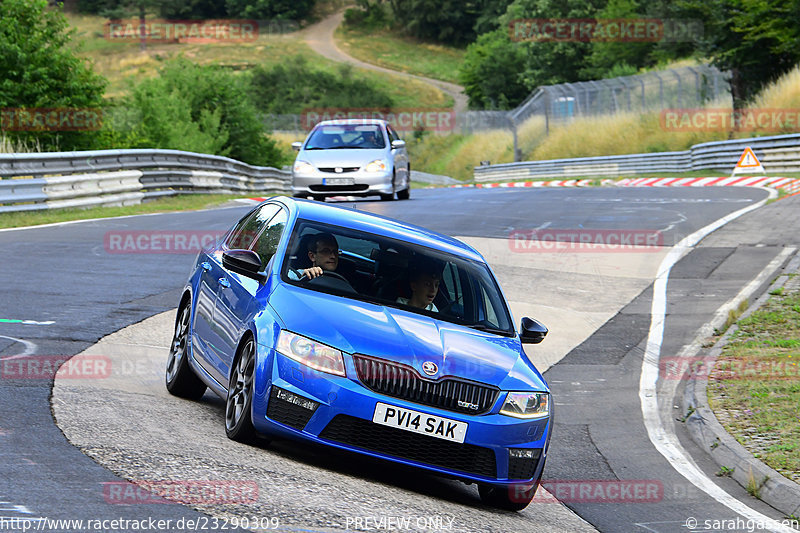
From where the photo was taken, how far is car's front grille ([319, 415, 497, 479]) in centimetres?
635

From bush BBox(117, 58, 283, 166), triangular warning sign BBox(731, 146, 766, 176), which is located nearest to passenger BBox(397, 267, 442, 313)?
bush BBox(117, 58, 283, 166)

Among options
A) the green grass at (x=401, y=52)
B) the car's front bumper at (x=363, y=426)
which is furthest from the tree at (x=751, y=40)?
the green grass at (x=401, y=52)

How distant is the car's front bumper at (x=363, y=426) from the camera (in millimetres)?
6324

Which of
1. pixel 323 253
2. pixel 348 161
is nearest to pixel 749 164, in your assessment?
pixel 348 161

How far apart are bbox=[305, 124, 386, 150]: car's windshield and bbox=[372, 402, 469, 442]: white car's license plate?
58.1ft

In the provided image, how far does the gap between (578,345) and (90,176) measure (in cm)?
1323

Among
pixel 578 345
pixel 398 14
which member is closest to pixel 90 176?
pixel 578 345

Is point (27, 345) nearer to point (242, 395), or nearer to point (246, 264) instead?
point (246, 264)

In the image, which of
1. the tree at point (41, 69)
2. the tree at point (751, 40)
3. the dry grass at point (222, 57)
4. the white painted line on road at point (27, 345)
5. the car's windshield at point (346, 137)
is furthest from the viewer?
the dry grass at point (222, 57)

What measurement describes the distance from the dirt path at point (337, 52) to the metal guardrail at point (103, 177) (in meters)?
73.9

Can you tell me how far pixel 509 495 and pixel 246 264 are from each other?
2233 millimetres

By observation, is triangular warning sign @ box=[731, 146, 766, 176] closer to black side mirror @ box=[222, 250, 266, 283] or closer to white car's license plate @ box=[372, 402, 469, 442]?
black side mirror @ box=[222, 250, 266, 283]

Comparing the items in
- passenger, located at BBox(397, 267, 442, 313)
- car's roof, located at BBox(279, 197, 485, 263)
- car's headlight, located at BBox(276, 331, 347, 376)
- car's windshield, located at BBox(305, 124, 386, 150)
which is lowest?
car's windshield, located at BBox(305, 124, 386, 150)

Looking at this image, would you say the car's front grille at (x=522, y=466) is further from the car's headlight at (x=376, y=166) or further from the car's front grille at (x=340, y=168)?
the car's headlight at (x=376, y=166)
